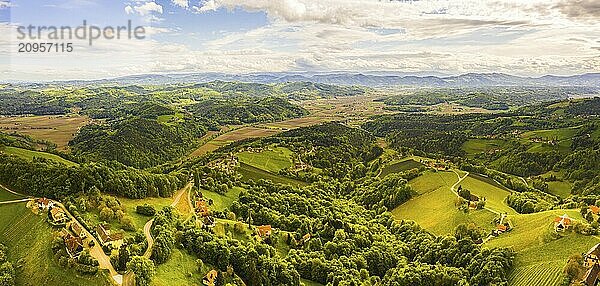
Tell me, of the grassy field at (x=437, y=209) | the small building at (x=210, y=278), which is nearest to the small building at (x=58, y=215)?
the small building at (x=210, y=278)

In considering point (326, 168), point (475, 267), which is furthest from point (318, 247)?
point (326, 168)

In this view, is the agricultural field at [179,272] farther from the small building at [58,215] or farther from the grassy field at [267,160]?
the grassy field at [267,160]

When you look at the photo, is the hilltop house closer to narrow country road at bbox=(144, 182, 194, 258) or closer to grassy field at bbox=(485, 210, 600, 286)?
grassy field at bbox=(485, 210, 600, 286)

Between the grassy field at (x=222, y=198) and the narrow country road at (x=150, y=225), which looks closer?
the narrow country road at (x=150, y=225)

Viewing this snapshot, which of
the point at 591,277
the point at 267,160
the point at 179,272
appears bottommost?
the point at 267,160

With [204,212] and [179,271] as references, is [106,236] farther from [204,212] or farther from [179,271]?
[204,212]

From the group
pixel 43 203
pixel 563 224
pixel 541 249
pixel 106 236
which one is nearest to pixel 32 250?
pixel 106 236
